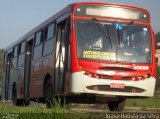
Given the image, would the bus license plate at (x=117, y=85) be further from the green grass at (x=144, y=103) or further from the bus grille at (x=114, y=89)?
the green grass at (x=144, y=103)

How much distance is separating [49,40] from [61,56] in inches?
67.3

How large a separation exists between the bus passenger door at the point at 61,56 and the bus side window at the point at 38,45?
261 cm

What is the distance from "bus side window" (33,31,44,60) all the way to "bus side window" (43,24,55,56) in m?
0.83

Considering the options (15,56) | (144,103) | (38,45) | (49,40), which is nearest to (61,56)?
(49,40)

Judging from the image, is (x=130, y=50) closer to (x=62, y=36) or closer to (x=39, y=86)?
(x=62, y=36)

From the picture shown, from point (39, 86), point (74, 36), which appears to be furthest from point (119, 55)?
point (39, 86)

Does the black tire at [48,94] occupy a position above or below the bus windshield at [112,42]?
below

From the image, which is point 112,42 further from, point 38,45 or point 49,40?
point 38,45

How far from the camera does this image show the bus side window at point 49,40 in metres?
17.3

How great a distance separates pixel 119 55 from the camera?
15.4 m

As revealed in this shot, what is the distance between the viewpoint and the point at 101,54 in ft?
49.9

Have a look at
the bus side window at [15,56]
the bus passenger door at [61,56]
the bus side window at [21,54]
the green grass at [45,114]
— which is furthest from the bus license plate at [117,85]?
the bus side window at [15,56]

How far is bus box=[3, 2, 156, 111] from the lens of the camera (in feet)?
49.2

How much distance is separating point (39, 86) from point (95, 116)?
8840 mm
